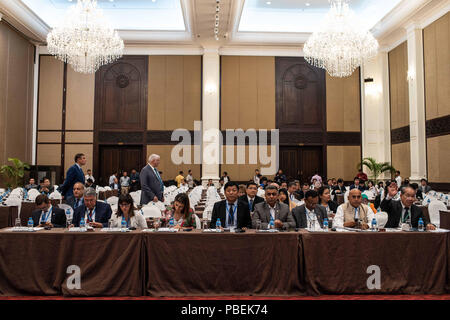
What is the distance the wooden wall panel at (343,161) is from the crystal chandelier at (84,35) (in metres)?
9.24

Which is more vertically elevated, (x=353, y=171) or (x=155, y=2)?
(x=155, y=2)

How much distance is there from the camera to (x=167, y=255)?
3.66 m

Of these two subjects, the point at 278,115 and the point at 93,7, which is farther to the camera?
the point at 278,115

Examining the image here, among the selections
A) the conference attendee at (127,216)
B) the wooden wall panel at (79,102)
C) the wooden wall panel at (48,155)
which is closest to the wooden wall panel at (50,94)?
the wooden wall panel at (79,102)

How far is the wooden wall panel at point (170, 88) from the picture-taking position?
612 inches

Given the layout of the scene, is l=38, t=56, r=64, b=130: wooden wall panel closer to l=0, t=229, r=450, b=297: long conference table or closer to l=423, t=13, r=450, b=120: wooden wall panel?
l=0, t=229, r=450, b=297: long conference table

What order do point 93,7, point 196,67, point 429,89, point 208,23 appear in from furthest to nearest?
point 196,67, point 208,23, point 429,89, point 93,7

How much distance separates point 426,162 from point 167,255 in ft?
37.1

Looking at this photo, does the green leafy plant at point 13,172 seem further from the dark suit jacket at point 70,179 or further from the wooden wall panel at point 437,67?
the wooden wall panel at point 437,67

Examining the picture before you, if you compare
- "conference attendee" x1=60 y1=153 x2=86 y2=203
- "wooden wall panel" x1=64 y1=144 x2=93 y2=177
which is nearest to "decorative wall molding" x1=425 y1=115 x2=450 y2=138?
"conference attendee" x1=60 y1=153 x2=86 y2=203

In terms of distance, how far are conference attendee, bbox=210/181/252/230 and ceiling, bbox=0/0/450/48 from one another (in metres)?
9.19

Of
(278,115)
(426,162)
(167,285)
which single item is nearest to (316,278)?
(167,285)

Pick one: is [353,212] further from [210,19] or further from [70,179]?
[210,19]
